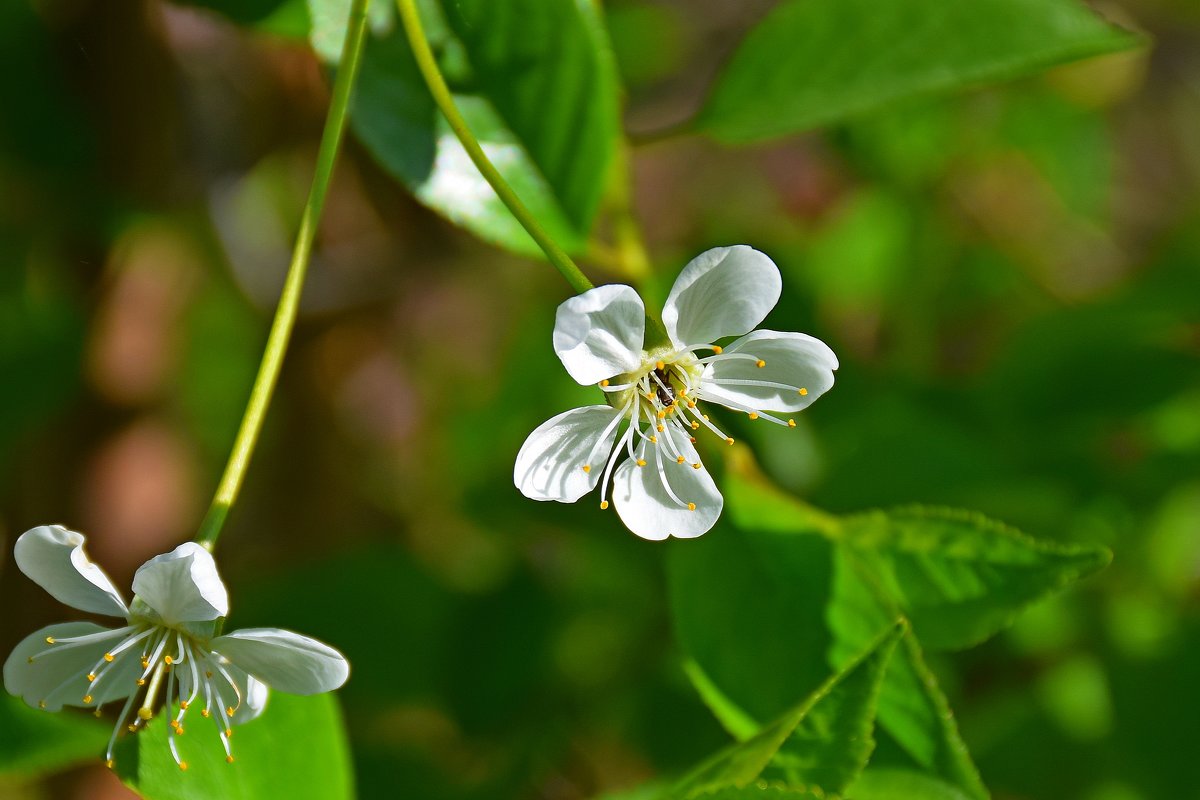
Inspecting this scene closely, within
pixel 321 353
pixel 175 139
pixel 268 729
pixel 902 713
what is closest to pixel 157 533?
pixel 321 353

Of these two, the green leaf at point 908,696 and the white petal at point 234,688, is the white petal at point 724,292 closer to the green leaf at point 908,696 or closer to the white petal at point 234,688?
the green leaf at point 908,696

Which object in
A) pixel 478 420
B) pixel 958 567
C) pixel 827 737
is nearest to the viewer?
pixel 827 737

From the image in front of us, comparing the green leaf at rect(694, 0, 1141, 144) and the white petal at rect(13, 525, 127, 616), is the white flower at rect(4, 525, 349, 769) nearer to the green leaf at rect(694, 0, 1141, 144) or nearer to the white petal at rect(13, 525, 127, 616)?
the white petal at rect(13, 525, 127, 616)

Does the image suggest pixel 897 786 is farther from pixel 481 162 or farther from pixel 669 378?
pixel 481 162

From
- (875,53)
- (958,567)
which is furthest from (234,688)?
(875,53)

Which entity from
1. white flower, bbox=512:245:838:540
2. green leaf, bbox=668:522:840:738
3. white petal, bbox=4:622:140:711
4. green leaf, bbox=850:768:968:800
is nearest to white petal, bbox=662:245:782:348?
white flower, bbox=512:245:838:540

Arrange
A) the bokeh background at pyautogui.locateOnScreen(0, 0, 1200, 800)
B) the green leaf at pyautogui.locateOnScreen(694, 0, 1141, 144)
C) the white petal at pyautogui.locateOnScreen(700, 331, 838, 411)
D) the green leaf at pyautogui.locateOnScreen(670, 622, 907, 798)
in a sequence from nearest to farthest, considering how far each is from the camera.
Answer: the green leaf at pyautogui.locateOnScreen(670, 622, 907, 798) → the white petal at pyautogui.locateOnScreen(700, 331, 838, 411) → the green leaf at pyautogui.locateOnScreen(694, 0, 1141, 144) → the bokeh background at pyautogui.locateOnScreen(0, 0, 1200, 800)

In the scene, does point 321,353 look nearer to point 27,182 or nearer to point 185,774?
point 27,182
